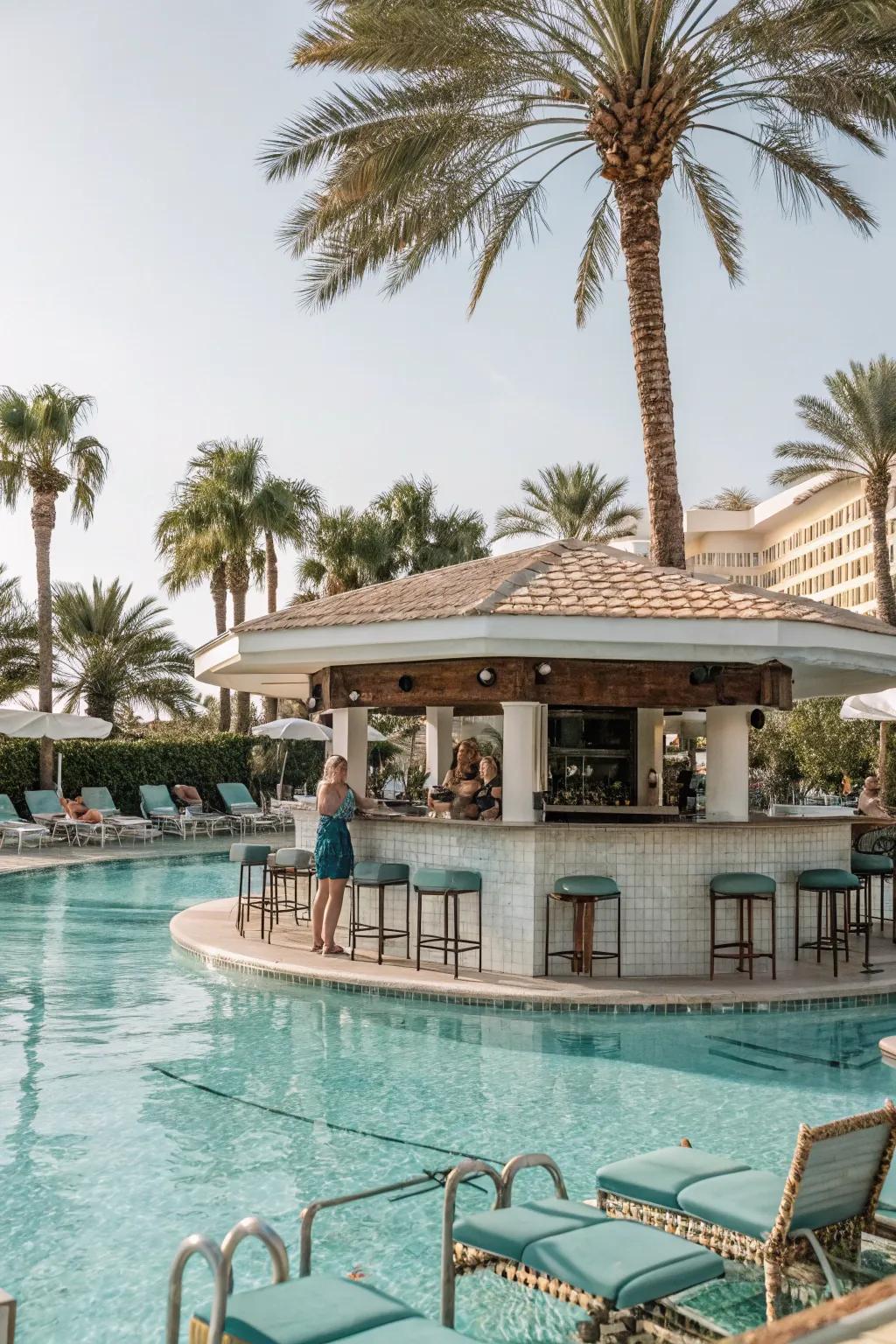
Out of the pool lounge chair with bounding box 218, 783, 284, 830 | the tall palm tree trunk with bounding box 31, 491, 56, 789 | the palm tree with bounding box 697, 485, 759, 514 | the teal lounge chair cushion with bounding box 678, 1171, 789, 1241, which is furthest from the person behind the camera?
the palm tree with bounding box 697, 485, 759, 514

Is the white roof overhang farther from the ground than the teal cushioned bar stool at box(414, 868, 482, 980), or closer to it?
farther from the ground

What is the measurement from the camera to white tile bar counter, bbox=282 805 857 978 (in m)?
11.5

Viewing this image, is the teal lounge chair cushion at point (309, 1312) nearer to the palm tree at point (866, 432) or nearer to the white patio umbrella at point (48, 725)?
the white patio umbrella at point (48, 725)

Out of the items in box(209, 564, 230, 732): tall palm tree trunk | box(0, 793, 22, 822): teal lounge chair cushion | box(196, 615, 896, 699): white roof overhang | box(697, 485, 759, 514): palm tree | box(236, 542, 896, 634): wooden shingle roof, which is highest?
box(697, 485, 759, 514): palm tree

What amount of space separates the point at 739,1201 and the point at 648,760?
497 inches

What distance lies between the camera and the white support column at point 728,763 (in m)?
12.5

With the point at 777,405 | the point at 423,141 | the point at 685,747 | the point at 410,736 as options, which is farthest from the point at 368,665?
the point at 777,405

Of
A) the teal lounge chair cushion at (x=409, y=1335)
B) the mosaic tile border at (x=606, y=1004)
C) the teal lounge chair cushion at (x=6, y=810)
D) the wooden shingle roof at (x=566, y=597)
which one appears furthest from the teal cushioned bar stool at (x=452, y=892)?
the teal lounge chair cushion at (x=6, y=810)

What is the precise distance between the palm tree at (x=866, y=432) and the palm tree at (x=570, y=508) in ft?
21.2

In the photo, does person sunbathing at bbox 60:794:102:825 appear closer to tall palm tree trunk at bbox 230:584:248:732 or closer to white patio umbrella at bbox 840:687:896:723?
tall palm tree trunk at bbox 230:584:248:732

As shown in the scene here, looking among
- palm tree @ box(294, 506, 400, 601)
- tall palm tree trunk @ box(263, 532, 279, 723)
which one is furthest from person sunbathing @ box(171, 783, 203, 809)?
palm tree @ box(294, 506, 400, 601)

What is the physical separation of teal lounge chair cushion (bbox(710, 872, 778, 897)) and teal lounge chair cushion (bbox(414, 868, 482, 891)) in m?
2.27

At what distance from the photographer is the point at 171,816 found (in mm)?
26969

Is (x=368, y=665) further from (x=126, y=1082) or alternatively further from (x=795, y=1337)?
(x=795, y=1337)
